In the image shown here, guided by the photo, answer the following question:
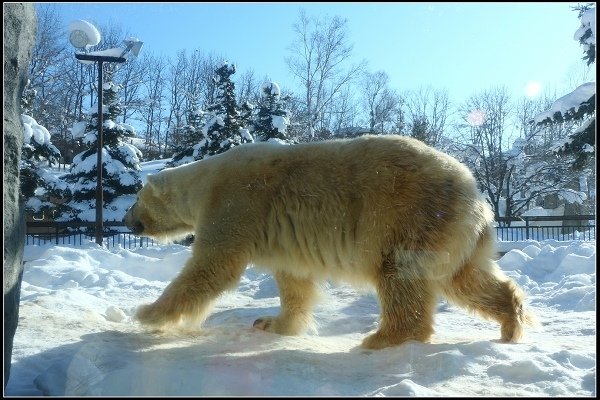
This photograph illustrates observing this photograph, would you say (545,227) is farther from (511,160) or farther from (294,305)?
(294,305)

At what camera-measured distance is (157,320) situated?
4.20 m

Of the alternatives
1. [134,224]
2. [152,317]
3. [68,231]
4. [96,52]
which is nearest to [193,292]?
[152,317]

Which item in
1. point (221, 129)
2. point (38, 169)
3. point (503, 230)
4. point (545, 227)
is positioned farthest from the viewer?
point (545, 227)

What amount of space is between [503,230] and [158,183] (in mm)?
12156

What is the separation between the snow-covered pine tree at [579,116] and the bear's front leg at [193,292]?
7.47 m

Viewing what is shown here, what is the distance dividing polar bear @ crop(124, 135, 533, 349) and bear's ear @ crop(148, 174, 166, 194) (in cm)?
82

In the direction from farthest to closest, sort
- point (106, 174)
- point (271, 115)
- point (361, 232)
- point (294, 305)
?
point (106, 174)
point (271, 115)
point (294, 305)
point (361, 232)

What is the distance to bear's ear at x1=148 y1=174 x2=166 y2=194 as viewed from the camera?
548 cm

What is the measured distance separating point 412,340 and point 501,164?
25.5 ft

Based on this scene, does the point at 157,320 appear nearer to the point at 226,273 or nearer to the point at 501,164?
the point at 226,273

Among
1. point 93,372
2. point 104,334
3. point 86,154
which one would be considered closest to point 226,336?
point 104,334

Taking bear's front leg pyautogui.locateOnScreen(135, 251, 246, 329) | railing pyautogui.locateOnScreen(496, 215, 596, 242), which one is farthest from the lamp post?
railing pyautogui.locateOnScreen(496, 215, 596, 242)

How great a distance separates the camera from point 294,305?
204 inches

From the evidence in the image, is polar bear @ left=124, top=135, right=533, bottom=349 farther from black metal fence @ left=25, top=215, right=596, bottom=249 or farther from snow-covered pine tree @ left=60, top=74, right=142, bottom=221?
snow-covered pine tree @ left=60, top=74, right=142, bottom=221
